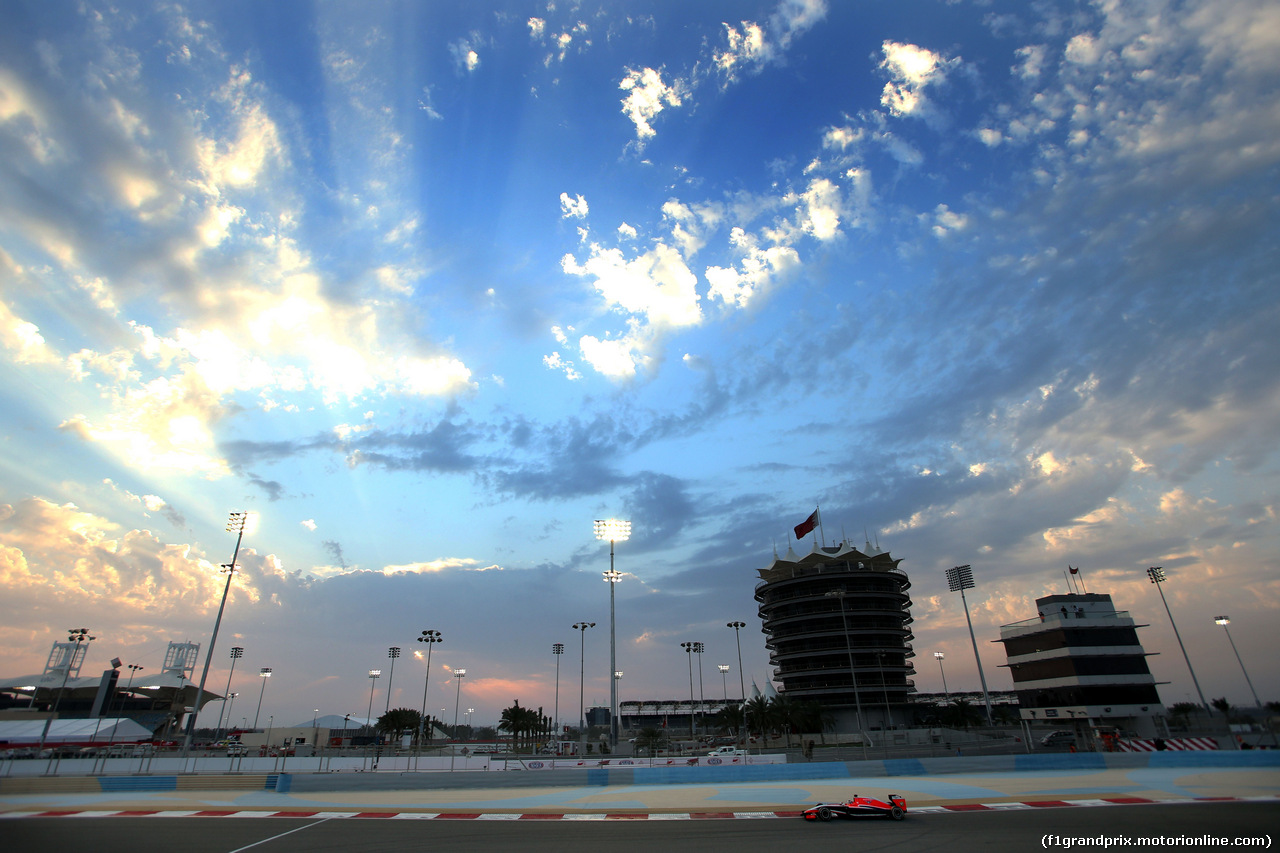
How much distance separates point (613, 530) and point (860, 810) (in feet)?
127

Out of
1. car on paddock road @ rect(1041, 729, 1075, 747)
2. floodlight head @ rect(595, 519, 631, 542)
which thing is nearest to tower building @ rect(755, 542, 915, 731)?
car on paddock road @ rect(1041, 729, 1075, 747)

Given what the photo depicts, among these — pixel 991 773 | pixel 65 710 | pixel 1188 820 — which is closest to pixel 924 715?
pixel 991 773

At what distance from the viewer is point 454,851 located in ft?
62.6

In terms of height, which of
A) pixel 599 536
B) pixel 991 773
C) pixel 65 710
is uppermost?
pixel 599 536

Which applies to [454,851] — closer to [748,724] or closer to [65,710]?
[748,724]

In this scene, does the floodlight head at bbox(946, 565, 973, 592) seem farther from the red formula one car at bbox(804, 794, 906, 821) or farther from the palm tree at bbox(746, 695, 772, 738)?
the red formula one car at bbox(804, 794, 906, 821)

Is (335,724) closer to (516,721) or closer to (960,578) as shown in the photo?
(516,721)

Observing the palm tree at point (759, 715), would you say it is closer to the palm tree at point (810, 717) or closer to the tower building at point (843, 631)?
the palm tree at point (810, 717)

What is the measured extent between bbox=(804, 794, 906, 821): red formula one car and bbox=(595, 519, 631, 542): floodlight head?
3674 cm

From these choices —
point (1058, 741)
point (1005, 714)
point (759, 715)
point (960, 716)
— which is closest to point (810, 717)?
point (759, 715)

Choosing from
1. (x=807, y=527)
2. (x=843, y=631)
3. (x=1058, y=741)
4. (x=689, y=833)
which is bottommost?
(x=1058, y=741)

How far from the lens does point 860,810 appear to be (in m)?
22.7

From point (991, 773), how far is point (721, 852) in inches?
1071

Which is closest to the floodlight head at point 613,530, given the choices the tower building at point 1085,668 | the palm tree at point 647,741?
the palm tree at point 647,741
